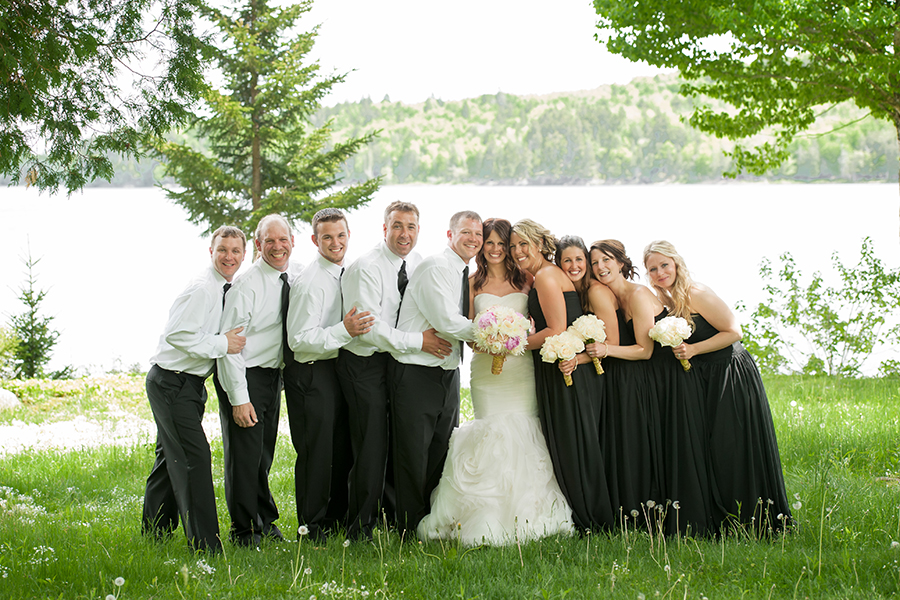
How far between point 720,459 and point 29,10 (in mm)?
5847

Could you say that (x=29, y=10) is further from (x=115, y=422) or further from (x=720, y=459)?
(x=115, y=422)

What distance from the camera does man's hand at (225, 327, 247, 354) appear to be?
203 inches

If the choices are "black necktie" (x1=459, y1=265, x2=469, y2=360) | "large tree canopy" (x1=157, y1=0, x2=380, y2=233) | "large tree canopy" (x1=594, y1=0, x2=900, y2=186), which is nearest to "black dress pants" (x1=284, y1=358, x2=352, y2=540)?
"black necktie" (x1=459, y1=265, x2=469, y2=360)

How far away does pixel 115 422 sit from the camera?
11.2 metres

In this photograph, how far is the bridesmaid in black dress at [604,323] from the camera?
17.7 feet

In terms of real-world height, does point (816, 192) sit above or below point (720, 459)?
above

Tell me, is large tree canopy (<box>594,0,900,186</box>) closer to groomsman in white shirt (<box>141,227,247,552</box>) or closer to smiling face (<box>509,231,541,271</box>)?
smiling face (<box>509,231,541,271</box>)

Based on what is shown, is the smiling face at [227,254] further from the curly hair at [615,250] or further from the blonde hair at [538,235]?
the curly hair at [615,250]

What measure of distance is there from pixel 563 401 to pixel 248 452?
243 cm

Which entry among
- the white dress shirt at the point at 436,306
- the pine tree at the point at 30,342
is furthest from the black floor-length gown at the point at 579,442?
the pine tree at the point at 30,342

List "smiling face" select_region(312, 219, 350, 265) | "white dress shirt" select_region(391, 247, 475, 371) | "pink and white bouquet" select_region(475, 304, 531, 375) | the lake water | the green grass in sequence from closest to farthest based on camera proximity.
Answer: the green grass, "pink and white bouquet" select_region(475, 304, 531, 375), "white dress shirt" select_region(391, 247, 475, 371), "smiling face" select_region(312, 219, 350, 265), the lake water

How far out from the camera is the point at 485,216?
1631 inches

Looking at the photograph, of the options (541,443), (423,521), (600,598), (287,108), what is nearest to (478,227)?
(541,443)

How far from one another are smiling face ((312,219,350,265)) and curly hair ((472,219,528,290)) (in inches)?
43.4
